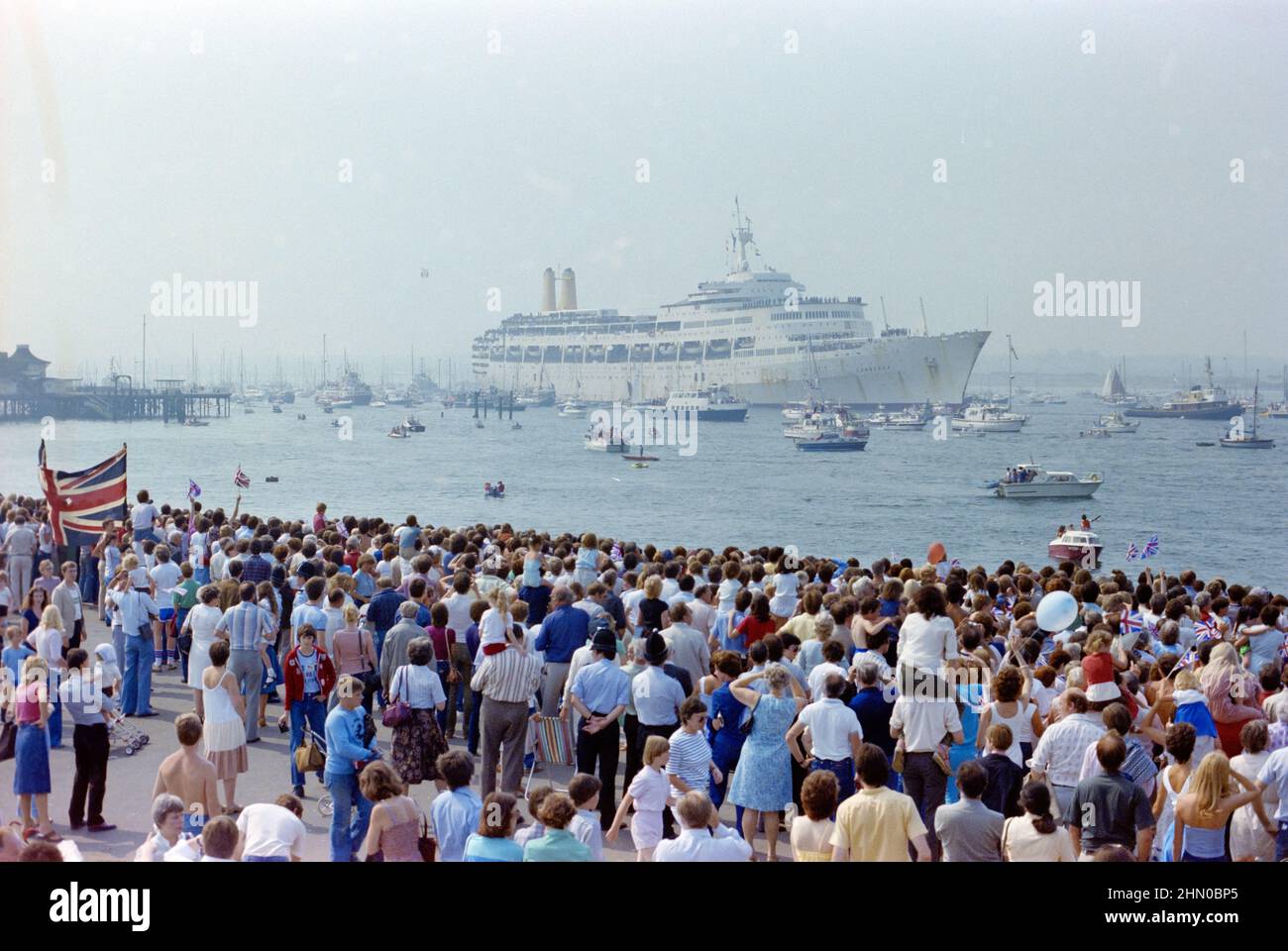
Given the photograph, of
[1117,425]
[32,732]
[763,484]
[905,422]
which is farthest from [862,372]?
[32,732]

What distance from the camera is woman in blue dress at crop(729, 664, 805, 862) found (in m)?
6.37

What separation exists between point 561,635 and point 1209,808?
3.82 metres

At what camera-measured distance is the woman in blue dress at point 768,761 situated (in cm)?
637

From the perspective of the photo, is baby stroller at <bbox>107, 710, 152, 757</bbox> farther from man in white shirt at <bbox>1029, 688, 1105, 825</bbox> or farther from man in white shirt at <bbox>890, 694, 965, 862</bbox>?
man in white shirt at <bbox>1029, 688, 1105, 825</bbox>

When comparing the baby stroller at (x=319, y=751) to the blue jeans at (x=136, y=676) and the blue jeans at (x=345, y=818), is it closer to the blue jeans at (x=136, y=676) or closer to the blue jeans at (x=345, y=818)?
the blue jeans at (x=345, y=818)

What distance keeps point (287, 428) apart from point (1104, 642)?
143572mm

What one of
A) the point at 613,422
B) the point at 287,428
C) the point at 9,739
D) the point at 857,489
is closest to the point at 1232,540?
the point at 857,489

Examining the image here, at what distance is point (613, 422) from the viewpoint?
128 metres

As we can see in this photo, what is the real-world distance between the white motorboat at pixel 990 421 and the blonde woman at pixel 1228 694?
109 m

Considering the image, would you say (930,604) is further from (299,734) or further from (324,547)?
(324,547)

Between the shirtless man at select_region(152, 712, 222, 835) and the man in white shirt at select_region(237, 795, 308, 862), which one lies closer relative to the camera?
the man in white shirt at select_region(237, 795, 308, 862)

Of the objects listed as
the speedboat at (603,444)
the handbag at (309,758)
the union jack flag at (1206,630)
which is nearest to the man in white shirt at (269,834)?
the handbag at (309,758)

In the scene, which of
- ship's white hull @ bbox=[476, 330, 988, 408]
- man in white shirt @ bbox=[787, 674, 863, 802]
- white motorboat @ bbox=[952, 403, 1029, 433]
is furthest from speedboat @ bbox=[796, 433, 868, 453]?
man in white shirt @ bbox=[787, 674, 863, 802]

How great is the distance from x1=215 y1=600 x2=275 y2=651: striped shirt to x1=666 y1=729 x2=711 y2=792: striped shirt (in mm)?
3342
